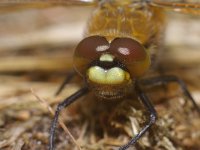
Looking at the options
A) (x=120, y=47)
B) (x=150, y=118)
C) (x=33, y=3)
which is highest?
(x=120, y=47)

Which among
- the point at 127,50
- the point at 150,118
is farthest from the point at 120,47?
the point at 150,118

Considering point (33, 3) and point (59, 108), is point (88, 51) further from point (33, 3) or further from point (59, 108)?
point (33, 3)

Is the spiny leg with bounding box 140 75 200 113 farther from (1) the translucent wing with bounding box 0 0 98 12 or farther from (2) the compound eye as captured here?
(1) the translucent wing with bounding box 0 0 98 12

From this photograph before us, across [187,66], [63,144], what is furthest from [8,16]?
[63,144]

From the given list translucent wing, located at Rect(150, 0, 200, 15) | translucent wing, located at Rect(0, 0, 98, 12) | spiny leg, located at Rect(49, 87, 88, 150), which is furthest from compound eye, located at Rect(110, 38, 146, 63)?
translucent wing, located at Rect(0, 0, 98, 12)

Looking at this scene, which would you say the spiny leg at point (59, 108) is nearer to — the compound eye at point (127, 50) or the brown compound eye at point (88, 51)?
the brown compound eye at point (88, 51)
